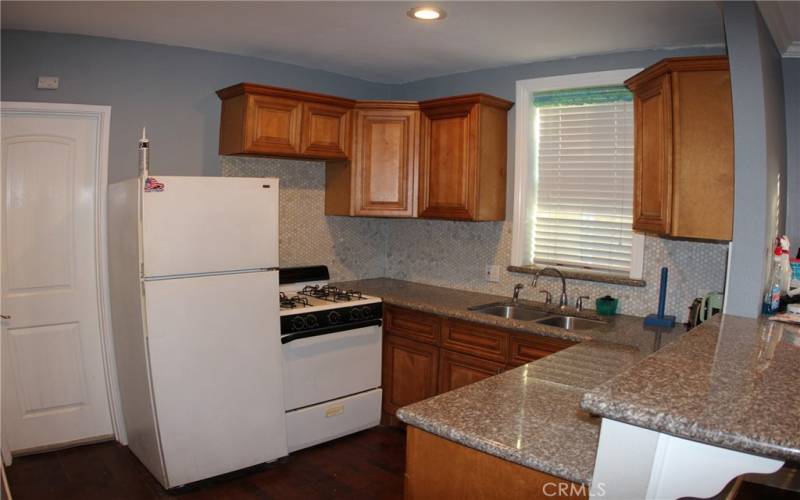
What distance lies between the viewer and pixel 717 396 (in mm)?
1195

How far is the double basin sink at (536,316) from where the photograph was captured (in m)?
3.36

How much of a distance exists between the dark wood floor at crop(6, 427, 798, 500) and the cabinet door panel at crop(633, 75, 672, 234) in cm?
190

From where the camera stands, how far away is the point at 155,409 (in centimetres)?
283

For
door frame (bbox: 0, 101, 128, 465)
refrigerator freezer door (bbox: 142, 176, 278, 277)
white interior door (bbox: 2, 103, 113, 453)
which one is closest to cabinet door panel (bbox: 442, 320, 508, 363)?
refrigerator freezer door (bbox: 142, 176, 278, 277)

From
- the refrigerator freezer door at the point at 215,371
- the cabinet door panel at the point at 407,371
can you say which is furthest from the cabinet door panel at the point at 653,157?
the refrigerator freezer door at the point at 215,371

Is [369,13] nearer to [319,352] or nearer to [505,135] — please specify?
[505,135]

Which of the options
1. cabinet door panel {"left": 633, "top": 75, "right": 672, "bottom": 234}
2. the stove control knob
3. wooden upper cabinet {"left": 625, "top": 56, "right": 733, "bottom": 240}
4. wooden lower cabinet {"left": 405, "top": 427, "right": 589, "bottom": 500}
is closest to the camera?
wooden lower cabinet {"left": 405, "top": 427, "right": 589, "bottom": 500}

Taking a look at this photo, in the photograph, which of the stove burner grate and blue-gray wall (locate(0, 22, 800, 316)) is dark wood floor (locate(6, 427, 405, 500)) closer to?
the stove burner grate

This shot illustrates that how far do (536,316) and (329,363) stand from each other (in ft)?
4.36

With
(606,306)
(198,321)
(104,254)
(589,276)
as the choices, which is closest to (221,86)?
(104,254)

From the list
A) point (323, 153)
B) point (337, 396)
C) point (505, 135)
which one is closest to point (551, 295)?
point (505, 135)

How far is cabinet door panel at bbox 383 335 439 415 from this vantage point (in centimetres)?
355

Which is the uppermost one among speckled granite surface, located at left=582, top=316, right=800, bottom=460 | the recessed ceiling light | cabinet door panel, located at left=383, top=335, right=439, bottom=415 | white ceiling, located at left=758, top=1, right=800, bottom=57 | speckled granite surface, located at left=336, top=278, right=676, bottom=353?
the recessed ceiling light

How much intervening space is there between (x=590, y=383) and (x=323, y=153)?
95.5 inches
